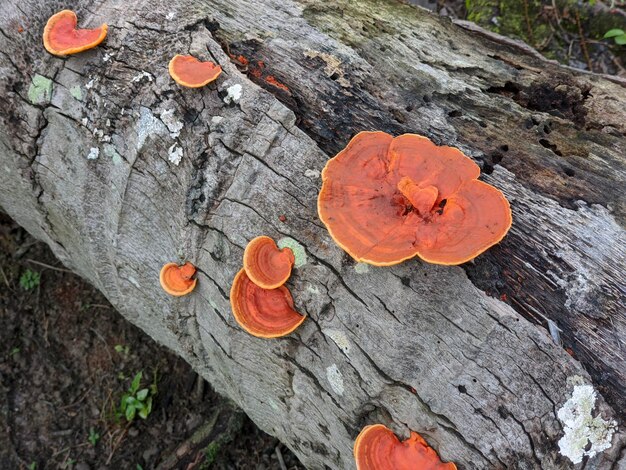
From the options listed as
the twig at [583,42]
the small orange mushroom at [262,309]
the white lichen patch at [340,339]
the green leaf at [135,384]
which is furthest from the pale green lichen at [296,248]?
the twig at [583,42]

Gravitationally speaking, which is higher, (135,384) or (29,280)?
(135,384)

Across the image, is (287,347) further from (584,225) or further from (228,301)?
(584,225)

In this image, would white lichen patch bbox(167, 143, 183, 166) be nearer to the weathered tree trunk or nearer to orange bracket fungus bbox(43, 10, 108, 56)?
the weathered tree trunk

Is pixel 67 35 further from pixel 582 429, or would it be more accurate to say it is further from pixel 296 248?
pixel 582 429

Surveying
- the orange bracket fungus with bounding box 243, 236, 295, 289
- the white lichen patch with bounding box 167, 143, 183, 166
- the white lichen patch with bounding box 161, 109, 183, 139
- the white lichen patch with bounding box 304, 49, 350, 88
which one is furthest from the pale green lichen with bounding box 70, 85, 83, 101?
the orange bracket fungus with bounding box 243, 236, 295, 289

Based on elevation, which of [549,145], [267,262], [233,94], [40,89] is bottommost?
[40,89]

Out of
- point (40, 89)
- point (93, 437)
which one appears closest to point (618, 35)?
point (40, 89)

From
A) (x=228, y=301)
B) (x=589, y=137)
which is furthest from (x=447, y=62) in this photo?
(x=228, y=301)
